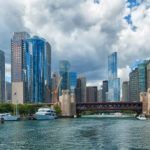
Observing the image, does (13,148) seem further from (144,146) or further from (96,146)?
(144,146)

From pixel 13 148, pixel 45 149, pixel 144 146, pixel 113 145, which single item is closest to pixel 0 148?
pixel 13 148

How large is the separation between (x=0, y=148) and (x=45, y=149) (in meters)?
8.84

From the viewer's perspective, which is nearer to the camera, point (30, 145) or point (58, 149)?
point (58, 149)

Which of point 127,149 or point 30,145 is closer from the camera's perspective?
point 127,149

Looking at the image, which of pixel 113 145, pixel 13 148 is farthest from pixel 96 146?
pixel 13 148

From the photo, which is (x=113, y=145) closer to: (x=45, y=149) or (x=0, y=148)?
(x=45, y=149)

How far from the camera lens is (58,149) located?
8144 centimetres

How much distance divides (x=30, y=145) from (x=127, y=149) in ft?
67.3

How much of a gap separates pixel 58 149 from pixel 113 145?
39.3ft

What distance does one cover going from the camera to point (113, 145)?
87.3m

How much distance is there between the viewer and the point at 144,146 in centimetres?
8525

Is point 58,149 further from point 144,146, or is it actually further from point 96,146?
point 144,146

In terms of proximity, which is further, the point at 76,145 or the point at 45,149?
the point at 76,145

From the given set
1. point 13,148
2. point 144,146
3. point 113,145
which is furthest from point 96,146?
point 13,148
